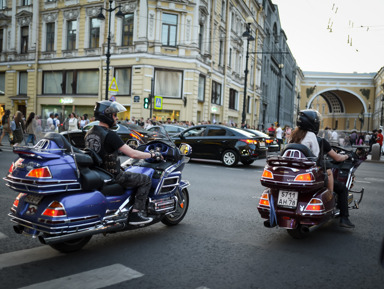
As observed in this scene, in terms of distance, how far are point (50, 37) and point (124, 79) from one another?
8.96 m

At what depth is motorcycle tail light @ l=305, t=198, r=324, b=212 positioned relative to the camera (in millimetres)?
5121

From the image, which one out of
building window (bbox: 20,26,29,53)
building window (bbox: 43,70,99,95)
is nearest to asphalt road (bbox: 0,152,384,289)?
building window (bbox: 43,70,99,95)

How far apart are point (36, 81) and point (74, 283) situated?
113 feet

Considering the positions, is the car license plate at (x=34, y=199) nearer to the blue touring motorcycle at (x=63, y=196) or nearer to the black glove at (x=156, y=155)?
the blue touring motorcycle at (x=63, y=196)

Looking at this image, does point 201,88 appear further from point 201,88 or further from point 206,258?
point 206,258

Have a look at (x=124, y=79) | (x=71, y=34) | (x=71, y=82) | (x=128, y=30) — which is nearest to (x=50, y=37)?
(x=71, y=34)

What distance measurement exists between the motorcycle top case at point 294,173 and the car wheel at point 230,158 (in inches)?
369

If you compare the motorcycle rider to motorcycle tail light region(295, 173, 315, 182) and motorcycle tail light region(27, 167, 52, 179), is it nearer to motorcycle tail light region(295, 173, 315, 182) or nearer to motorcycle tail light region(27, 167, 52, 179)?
motorcycle tail light region(295, 173, 315, 182)

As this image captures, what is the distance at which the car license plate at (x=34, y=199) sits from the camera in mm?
4145

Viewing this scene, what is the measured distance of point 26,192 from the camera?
4.12 metres

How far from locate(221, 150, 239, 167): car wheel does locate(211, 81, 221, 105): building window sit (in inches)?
825

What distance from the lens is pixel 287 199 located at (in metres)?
5.26

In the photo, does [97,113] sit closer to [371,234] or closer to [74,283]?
[74,283]

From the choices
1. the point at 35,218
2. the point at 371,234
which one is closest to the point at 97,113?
the point at 35,218
